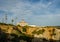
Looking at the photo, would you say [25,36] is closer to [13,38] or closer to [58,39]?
[13,38]

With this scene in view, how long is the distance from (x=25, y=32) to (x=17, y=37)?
363 centimetres

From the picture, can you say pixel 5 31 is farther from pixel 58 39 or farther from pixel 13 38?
pixel 58 39

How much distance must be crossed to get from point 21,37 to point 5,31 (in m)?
4.67

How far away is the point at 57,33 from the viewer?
4875cm

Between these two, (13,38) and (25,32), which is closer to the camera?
(13,38)

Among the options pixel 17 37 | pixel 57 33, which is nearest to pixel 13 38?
pixel 17 37

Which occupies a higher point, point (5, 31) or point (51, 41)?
point (5, 31)

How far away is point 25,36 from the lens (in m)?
48.2

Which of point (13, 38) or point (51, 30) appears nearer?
point (13, 38)

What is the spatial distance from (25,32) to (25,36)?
225 cm

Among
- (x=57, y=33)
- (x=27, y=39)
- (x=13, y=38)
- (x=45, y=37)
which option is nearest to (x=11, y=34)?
(x=13, y=38)

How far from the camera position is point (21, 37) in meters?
47.8

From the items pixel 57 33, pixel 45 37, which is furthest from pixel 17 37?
pixel 57 33

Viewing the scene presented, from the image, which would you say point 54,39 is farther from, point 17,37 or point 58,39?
point 17,37
